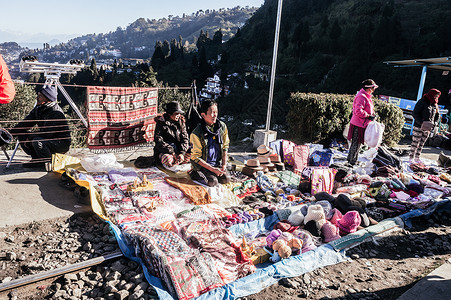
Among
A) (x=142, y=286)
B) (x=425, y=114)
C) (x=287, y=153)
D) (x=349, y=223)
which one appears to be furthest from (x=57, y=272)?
(x=425, y=114)

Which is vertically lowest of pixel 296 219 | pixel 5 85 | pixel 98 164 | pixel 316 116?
pixel 296 219

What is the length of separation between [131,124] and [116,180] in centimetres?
158

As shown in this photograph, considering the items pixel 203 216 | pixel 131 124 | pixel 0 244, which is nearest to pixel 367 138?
pixel 203 216

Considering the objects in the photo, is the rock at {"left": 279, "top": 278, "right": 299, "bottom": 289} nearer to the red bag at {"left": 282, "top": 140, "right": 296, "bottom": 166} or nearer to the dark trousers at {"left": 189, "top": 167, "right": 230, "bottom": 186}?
the dark trousers at {"left": 189, "top": 167, "right": 230, "bottom": 186}

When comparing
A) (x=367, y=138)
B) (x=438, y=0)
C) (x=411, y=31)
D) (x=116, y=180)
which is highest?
(x=438, y=0)

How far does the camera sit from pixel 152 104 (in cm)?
652

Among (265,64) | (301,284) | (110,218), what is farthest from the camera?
(265,64)

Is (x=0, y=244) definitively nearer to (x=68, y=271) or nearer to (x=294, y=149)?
(x=68, y=271)

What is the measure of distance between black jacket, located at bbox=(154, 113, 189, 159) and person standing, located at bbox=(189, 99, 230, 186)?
0.71 m

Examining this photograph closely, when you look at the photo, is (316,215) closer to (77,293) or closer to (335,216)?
(335,216)

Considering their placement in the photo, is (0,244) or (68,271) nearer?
(68,271)

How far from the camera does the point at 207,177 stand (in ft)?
16.8

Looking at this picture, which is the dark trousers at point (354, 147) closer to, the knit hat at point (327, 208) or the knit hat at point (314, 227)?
the knit hat at point (327, 208)

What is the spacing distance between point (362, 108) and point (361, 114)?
0.14m
